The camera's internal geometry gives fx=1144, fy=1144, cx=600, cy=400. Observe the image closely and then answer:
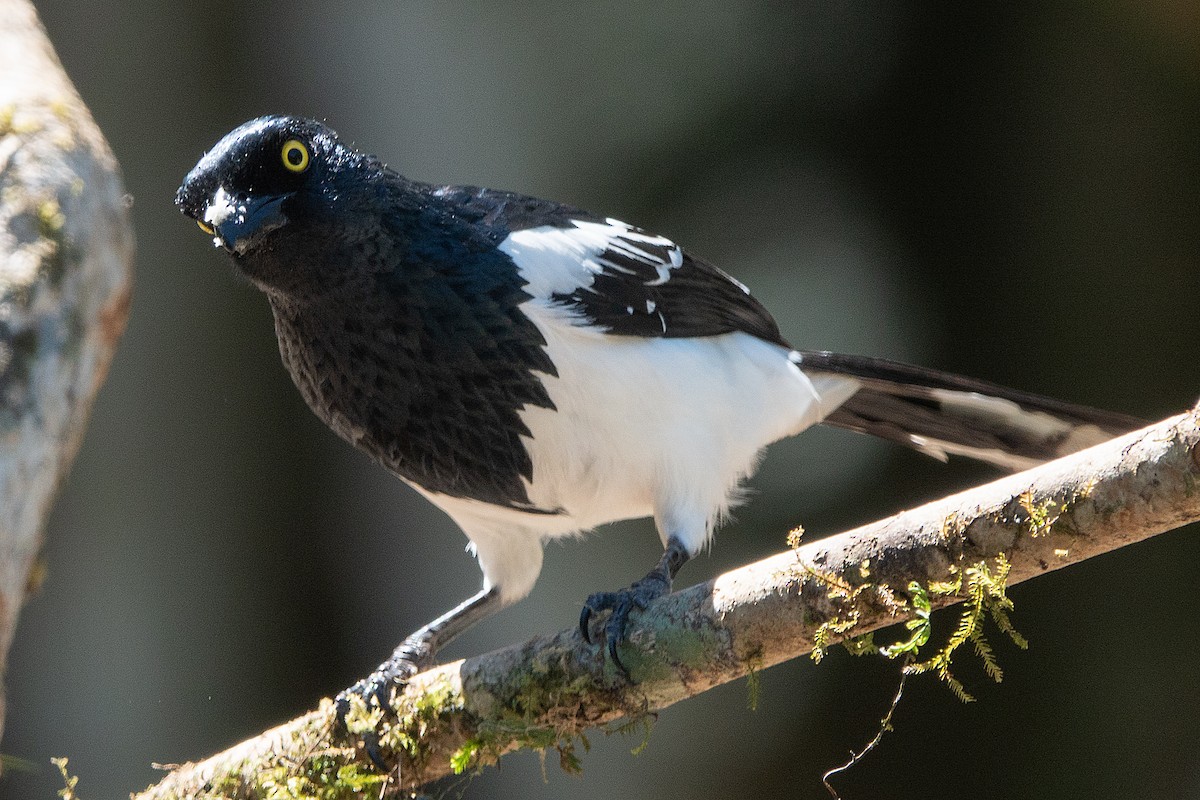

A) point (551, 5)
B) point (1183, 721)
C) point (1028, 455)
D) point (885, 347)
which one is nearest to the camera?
point (1028, 455)

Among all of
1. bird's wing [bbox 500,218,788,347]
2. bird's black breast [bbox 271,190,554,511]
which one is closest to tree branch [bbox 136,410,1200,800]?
bird's black breast [bbox 271,190,554,511]

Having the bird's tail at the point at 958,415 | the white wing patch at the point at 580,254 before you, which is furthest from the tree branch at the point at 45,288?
the bird's tail at the point at 958,415

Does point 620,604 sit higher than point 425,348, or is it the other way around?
point 425,348

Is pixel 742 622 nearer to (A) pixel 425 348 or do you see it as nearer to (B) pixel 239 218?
(A) pixel 425 348

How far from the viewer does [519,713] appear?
8.21ft

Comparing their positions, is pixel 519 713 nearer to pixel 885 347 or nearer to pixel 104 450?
pixel 885 347

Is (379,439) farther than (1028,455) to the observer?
No

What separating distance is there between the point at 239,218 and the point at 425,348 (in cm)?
53

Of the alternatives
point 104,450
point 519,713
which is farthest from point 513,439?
point 104,450

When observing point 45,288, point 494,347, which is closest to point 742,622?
point 494,347

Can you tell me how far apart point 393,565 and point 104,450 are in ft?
5.60

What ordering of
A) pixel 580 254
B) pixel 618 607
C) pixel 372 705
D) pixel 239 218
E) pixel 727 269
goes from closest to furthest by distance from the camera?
1. pixel 618 607
2. pixel 239 218
3. pixel 372 705
4. pixel 580 254
5. pixel 727 269

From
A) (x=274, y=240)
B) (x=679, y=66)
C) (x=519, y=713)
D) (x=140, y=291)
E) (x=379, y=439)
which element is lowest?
(x=519, y=713)

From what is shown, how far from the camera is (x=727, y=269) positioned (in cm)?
576
